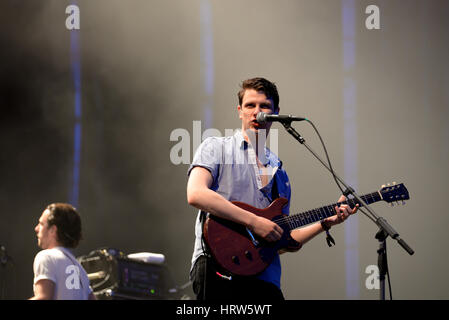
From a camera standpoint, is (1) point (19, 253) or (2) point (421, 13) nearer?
(2) point (421, 13)

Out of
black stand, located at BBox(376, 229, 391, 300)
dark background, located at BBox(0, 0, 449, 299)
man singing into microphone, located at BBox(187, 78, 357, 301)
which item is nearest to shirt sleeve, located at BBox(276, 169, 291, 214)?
man singing into microphone, located at BBox(187, 78, 357, 301)

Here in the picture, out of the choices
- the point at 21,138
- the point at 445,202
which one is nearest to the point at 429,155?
the point at 445,202

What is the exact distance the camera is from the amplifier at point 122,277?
197 inches

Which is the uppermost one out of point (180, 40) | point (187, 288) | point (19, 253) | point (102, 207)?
point (180, 40)

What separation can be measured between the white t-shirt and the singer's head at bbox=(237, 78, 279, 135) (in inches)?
57.8

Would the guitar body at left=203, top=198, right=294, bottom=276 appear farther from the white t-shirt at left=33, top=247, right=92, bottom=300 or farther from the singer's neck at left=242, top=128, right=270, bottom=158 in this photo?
the white t-shirt at left=33, top=247, right=92, bottom=300

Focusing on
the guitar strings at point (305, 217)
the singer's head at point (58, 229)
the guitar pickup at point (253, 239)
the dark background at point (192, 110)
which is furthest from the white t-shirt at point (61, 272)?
the dark background at point (192, 110)

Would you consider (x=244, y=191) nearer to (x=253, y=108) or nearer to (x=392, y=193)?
(x=253, y=108)
